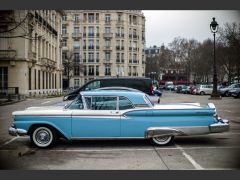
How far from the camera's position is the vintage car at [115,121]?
9281 millimetres

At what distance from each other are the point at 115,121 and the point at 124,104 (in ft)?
1.75

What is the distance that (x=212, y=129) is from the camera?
9438 mm

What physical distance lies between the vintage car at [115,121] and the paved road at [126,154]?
35 cm

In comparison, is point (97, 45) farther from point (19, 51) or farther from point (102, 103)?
point (102, 103)

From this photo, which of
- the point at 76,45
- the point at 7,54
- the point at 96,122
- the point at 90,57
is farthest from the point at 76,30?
the point at 96,122

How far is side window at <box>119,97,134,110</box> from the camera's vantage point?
9500 millimetres

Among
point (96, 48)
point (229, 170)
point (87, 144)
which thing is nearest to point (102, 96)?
point (87, 144)

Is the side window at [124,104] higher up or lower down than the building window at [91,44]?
lower down

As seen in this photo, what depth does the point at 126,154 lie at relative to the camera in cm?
860

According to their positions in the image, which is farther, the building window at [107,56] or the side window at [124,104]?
the building window at [107,56]

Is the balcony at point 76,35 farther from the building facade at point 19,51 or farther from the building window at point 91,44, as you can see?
the building facade at point 19,51

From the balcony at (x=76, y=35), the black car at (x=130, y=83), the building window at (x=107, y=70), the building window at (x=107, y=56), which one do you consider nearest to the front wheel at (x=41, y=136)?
the black car at (x=130, y=83)

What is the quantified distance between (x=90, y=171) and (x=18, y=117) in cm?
334

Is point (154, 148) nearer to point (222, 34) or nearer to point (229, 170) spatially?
point (229, 170)
